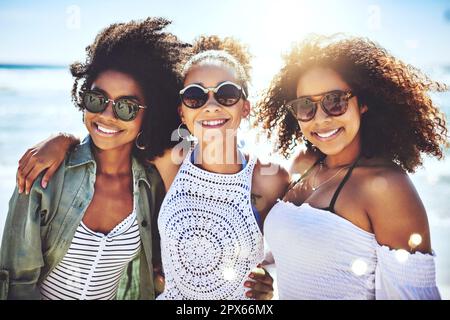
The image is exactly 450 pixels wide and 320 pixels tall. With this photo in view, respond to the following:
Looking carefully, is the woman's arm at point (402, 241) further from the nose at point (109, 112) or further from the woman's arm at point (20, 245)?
the woman's arm at point (20, 245)

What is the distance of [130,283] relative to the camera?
3.63 metres

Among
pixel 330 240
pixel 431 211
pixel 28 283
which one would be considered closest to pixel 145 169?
pixel 28 283

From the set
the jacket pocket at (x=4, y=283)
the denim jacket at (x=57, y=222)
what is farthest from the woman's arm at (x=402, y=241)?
the jacket pocket at (x=4, y=283)

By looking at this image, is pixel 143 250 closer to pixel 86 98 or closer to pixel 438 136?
pixel 86 98

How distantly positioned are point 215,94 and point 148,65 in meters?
0.69

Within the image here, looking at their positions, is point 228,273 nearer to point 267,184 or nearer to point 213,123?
point 267,184

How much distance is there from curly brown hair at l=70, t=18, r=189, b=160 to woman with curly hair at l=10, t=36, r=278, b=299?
34 centimetres

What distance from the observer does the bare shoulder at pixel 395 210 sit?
2457 mm

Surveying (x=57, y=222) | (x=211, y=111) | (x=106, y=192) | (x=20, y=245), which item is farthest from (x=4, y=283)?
(x=211, y=111)

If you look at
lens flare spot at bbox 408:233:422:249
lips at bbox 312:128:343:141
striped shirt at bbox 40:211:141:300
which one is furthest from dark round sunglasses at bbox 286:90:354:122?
striped shirt at bbox 40:211:141:300

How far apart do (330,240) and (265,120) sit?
1.30m

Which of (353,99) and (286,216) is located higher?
(353,99)

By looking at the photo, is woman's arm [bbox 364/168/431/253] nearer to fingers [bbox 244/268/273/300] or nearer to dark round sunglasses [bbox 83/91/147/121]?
fingers [bbox 244/268/273/300]

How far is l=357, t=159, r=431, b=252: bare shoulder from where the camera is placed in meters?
2.46
